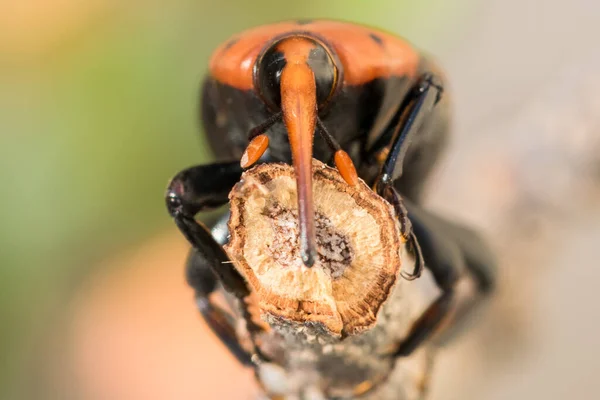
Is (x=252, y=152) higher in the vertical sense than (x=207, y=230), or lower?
higher

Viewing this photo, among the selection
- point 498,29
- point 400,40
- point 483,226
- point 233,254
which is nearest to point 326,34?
point 400,40

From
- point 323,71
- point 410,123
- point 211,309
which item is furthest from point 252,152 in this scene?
point 211,309

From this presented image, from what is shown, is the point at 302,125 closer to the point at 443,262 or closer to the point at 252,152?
the point at 252,152

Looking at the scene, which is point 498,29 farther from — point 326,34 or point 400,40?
point 326,34

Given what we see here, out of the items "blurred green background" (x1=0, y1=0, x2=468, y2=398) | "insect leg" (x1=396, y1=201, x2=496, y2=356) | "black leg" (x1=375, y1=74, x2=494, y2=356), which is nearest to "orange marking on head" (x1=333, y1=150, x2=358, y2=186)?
"black leg" (x1=375, y1=74, x2=494, y2=356)

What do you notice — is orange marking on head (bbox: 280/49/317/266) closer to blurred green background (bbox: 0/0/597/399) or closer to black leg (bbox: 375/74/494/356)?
black leg (bbox: 375/74/494/356)

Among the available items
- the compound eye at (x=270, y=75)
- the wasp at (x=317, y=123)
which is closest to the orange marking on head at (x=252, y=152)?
the wasp at (x=317, y=123)
